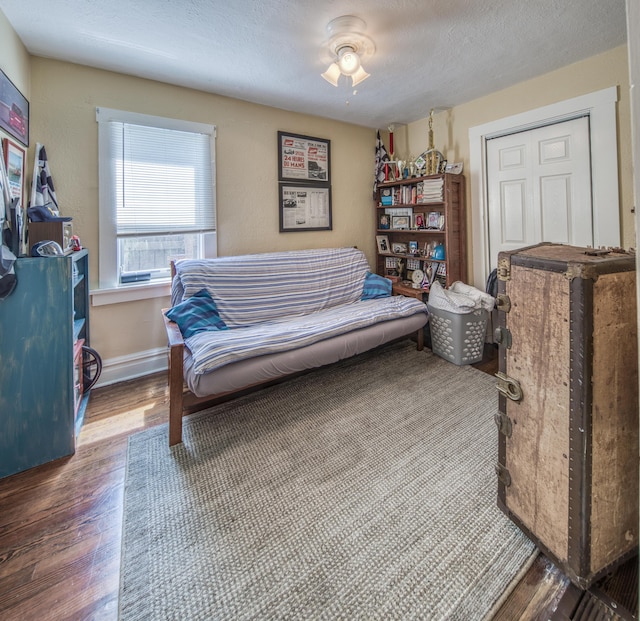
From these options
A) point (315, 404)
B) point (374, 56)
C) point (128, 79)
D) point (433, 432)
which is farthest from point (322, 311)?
point (128, 79)

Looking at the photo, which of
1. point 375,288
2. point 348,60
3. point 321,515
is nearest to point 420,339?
point 375,288

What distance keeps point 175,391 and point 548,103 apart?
339cm

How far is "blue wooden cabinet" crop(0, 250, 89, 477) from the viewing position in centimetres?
158

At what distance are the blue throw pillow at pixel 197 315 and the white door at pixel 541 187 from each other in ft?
8.37

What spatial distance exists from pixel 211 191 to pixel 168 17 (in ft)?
3.96

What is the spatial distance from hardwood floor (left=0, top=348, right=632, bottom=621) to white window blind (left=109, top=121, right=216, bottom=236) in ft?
5.23

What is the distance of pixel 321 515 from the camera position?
1351mm

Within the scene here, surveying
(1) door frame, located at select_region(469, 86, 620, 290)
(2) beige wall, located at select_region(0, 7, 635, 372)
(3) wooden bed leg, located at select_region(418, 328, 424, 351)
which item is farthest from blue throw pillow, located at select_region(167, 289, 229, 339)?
(1) door frame, located at select_region(469, 86, 620, 290)

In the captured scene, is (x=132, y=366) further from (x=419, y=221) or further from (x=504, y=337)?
(x=419, y=221)

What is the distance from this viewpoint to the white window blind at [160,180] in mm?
2477

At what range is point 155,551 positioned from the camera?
1.21 m

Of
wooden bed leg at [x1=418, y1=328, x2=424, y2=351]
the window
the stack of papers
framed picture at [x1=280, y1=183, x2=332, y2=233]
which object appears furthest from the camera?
framed picture at [x1=280, y1=183, x2=332, y2=233]

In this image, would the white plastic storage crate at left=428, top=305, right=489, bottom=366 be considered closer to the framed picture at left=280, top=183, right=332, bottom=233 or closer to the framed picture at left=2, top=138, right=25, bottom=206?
the framed picture at left=280, top=183, right=332, bottom=233

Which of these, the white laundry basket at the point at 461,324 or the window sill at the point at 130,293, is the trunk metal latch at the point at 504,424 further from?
the window sill at the point at 130,293
